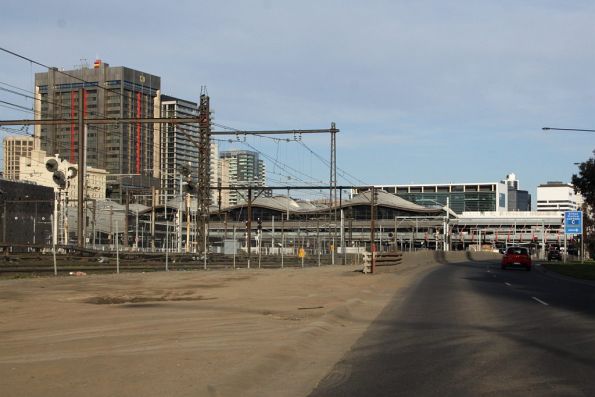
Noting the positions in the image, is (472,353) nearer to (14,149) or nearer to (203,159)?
(203,159)

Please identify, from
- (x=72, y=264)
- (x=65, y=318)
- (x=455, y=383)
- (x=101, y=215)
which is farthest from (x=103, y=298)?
(x=101, y=215)

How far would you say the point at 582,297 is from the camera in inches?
898

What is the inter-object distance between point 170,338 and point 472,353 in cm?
509

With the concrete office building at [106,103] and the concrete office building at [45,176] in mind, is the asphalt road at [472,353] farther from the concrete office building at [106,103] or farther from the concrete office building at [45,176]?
the concrete office building at [45,176]

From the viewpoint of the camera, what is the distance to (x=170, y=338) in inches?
450

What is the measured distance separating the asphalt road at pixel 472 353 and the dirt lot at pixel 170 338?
0.53 m

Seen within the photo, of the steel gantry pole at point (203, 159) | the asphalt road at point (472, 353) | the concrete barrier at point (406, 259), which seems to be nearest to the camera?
the asphalt road at point (472, 353)

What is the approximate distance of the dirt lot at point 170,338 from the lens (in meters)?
7.97

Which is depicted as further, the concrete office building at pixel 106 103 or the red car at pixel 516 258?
the concrete office building at pixel 106 103

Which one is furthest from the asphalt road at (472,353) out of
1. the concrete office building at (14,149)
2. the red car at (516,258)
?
the concrete office building at (14,149)

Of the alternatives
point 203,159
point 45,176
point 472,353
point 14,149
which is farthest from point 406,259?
point 14,149

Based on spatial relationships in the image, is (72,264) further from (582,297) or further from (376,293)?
(582,297)

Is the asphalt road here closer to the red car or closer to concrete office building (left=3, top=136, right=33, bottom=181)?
the red car

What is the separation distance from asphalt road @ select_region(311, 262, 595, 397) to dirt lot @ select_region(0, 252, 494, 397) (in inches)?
21.1
